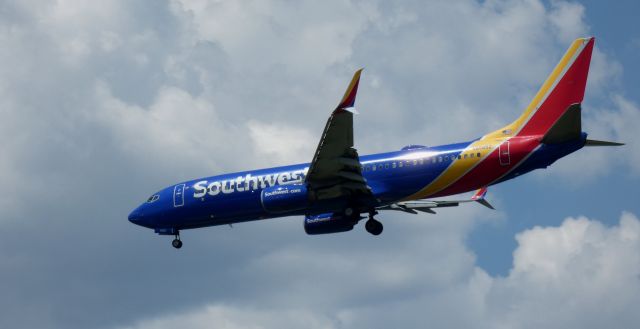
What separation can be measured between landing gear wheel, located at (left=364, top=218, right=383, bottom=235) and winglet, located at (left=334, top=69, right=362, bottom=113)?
35.8 ft

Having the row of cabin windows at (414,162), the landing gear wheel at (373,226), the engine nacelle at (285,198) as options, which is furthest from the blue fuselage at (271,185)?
the landing gear wheel at (373,226)

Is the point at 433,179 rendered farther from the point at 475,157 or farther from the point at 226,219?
the point at 226,219

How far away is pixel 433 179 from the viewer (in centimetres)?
4972

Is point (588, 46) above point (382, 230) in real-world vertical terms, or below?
above

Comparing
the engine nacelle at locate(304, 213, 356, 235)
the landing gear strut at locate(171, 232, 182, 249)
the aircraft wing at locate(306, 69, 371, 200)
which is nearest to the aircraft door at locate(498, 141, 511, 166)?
the aircraft wing at locate(306, 69, 371, 200)

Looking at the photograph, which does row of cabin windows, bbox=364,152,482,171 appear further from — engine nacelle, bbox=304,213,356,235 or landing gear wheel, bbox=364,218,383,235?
landing gear wheel, bbox=364,218,383,235

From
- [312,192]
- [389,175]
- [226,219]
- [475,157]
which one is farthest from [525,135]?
[226,219]

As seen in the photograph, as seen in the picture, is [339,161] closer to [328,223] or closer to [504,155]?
[328,223]

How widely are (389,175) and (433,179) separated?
2112 mm

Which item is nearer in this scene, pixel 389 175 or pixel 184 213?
pixel 389 175

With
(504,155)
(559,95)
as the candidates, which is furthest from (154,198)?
(559,95)

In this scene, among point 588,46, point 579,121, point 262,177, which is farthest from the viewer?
point 262,177

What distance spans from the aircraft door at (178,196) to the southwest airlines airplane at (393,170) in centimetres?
35

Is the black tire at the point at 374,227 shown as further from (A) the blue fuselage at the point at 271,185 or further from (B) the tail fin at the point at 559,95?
(B) the tail fin at the point at 559,95
